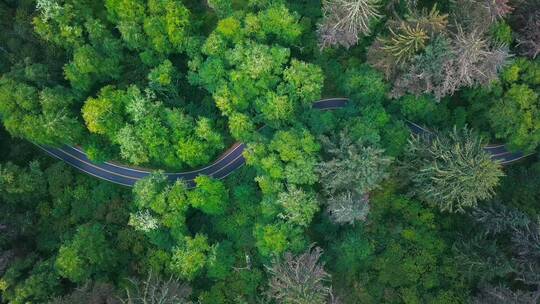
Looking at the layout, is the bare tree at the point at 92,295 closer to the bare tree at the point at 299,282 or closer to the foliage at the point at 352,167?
the bare tree at the point at 299,282

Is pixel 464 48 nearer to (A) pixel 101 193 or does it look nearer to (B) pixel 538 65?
(B) pixel 538 65

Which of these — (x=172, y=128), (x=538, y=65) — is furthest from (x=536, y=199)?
(x=172, y=128)

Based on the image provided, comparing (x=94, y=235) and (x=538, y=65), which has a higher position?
(x=538, y=65)

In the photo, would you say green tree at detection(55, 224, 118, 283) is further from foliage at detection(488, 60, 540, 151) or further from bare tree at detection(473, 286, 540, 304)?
foliage at detection(488, 60, 540, 151)

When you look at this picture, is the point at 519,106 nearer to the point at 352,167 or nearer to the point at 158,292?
the point at 352,167

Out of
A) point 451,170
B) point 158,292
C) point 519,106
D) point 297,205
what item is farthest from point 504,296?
point 158,292

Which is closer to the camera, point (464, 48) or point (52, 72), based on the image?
point (464, 48)

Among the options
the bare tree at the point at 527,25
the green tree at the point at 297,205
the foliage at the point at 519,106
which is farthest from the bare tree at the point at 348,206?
the bare tree at the point at 527,25
